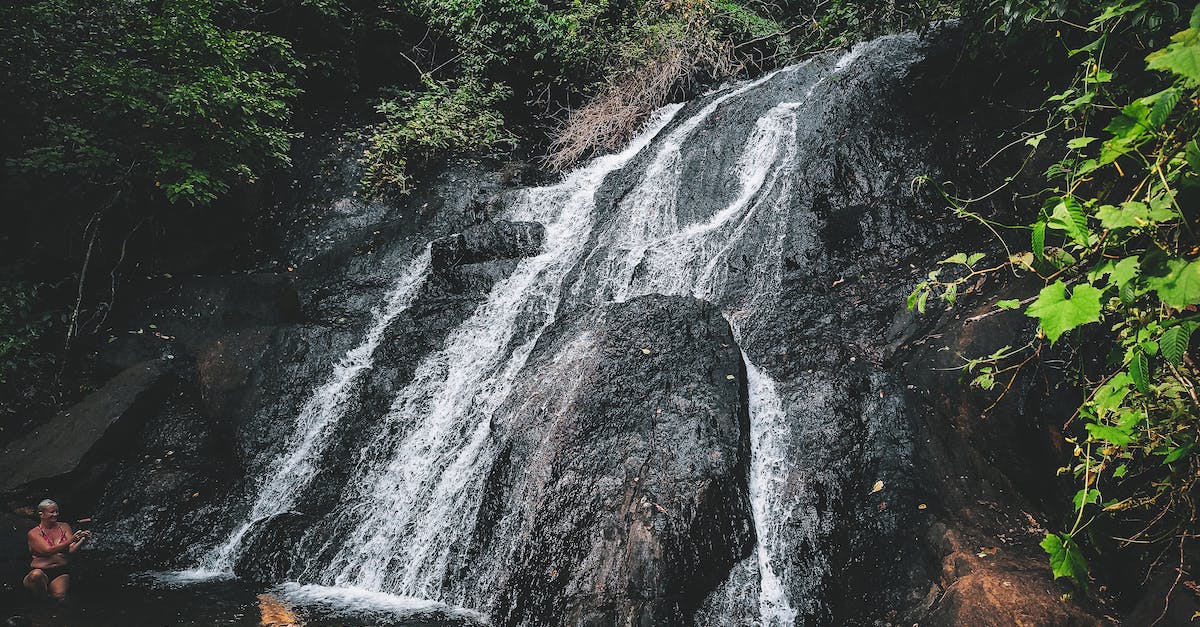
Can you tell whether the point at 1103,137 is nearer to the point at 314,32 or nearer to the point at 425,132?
the point at 425,132

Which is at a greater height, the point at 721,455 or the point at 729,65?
the point at 729,65

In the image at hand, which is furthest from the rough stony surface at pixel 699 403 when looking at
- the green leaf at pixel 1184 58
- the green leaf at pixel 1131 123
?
the green leaf at pixel 1184 58

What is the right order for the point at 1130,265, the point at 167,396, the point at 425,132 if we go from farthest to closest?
1. the point at 425,132
2. the point at 167,396
3. the point at 1130,265

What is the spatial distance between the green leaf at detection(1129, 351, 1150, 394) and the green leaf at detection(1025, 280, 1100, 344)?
35cm

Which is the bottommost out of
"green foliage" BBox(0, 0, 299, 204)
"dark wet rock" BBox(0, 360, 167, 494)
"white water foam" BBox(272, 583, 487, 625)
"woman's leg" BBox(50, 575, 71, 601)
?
"white water foam" BBox(272, 583, 487, 625)

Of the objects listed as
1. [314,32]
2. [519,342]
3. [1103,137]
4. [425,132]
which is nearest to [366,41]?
[314,32]

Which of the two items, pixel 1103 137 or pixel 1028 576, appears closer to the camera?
pixel 1028 576

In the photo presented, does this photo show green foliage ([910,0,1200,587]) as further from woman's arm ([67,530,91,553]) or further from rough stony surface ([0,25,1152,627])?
woman's arm ([67,530,91,553])

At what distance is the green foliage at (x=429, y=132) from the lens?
33.4 feet

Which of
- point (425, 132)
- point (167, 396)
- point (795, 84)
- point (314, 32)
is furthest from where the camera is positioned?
point (314, 32)

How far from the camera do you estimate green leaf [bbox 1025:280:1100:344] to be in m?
1.98

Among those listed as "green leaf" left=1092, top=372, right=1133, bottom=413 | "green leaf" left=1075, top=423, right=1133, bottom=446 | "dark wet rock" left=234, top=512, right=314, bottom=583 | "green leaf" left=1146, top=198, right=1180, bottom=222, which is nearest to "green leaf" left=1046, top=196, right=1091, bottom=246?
"green leaf" left=1146, top=198, right=1180, bottom=222

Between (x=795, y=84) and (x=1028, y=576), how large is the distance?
7.92 m

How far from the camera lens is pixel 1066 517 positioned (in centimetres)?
363
